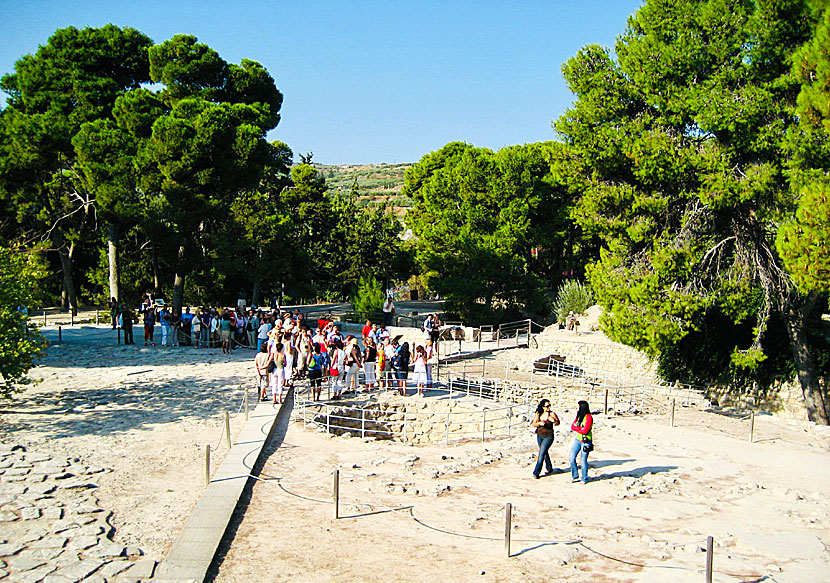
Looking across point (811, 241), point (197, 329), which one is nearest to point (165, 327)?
point (197, 329)

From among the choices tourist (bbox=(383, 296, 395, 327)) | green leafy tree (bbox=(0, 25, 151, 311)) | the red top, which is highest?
green leafy tree (bbox=(0, 25, 151, 311))

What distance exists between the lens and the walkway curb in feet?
24.4

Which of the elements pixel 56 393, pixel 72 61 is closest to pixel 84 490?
pixel 56 393

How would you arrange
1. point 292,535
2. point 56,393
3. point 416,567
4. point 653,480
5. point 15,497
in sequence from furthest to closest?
point 56,393 → point 653,480 → point 15,497 → point 292,535 → point 416,567

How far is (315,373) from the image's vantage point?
1650cm

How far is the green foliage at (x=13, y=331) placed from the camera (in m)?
13.9

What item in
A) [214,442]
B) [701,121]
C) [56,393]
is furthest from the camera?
[701,121]

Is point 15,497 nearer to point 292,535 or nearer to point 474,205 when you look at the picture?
point 292,535

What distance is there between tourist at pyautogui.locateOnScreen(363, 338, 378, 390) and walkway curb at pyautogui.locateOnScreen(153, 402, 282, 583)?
493 cm

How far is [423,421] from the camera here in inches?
671

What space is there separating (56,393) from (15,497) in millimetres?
7663

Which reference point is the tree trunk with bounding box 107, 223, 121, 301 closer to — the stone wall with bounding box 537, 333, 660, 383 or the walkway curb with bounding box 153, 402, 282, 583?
the stone wall with bounding box 537, 333, 660, 383

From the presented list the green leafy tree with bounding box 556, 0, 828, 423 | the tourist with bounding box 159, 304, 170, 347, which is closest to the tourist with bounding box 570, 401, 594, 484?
the green leafy tree with bounding box 556, 0, 828, 423

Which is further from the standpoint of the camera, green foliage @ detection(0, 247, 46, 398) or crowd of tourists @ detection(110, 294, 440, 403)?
crowd of tourists @ detection(110, 294, 440, 403)
